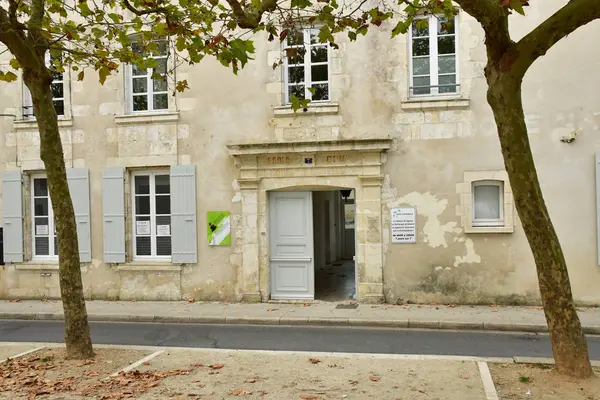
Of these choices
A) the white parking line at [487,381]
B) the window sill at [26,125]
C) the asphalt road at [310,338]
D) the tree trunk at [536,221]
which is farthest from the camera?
the window sill at [26,125]

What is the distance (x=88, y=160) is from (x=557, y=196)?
29.8 feet

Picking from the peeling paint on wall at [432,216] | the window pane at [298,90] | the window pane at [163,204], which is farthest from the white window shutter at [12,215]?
the peeling paint on wall at [432,216]

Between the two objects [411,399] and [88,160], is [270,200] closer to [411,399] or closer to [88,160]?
[88,160]

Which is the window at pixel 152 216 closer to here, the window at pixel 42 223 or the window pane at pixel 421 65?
the window at pixel 42 223

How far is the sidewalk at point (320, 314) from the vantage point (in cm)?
821

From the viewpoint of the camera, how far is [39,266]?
36.7 feet

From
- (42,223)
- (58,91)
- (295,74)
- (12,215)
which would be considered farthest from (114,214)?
(295,74)

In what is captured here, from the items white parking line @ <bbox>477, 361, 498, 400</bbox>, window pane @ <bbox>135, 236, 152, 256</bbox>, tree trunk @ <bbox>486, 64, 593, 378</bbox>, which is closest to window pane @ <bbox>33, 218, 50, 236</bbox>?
window pane @ <bbox>135, 236, 152, 256</bbox>

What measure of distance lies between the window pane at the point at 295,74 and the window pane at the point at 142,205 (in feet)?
12.5

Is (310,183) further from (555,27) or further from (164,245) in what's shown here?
(555,27)

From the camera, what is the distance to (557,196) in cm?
940

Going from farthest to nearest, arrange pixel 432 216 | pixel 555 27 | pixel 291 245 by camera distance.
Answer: pixel 291 245
pixel 432 216
pixel 555 27

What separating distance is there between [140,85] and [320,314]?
603 centimetres

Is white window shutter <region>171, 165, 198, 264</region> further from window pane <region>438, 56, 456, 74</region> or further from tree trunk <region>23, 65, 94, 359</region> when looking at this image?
window pane <region>438, 56, 456, 74</region>
